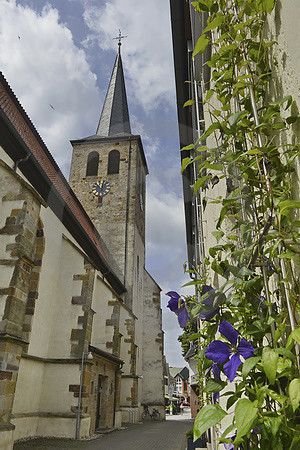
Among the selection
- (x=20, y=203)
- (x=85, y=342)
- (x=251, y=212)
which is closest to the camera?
(x=251, y=212)

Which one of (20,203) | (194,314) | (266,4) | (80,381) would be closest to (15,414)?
(80,381)

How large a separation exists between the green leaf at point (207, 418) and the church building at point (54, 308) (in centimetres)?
731

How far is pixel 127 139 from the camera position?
27.4 meters

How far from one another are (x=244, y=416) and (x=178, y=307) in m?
0.80

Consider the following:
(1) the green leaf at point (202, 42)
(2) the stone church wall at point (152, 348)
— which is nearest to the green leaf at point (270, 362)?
(1) the green leaf at point (202, 42)

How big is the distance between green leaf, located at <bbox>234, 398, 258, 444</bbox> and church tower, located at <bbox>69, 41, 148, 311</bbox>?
2184cm

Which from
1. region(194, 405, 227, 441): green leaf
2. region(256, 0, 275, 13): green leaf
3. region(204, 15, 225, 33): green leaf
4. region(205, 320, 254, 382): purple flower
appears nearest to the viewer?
region(194, 405, 227, 441): green leaf

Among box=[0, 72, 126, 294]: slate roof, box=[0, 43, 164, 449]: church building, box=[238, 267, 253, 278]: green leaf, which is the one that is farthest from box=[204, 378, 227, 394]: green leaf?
box=[0, 72, 126, 294]: slate roof

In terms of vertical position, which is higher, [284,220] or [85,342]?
[85,342]

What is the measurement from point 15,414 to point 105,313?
26.5 ft

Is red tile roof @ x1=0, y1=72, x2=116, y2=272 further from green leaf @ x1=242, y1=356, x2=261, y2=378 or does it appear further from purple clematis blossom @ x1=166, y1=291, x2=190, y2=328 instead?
green leaf @ x1=242, y1=356, x2=261, y2=378

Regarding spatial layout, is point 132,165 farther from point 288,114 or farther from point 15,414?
point 288,114

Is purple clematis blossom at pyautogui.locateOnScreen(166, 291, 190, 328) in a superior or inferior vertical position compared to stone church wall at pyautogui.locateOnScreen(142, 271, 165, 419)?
inferior

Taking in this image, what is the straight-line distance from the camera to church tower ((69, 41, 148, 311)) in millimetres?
23797
